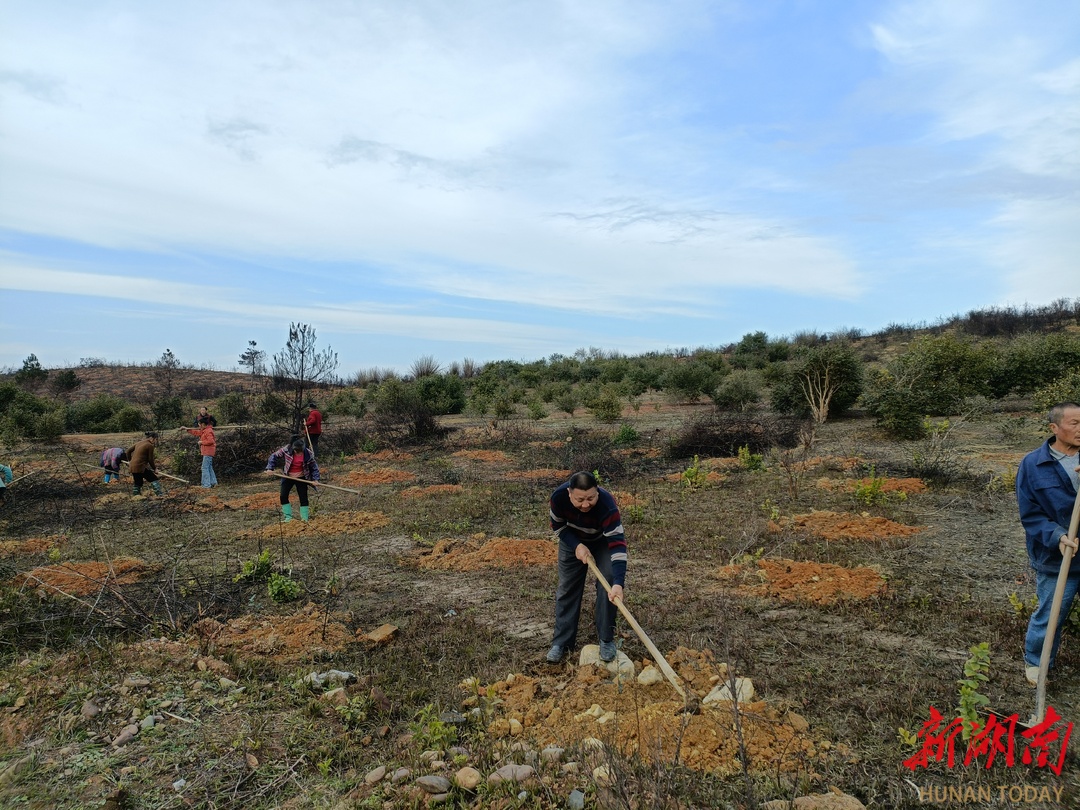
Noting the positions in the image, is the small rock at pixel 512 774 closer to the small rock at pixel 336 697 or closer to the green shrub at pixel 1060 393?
the small rock at pixel 336 697

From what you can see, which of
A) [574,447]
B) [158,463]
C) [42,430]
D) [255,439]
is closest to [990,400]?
[574,447]

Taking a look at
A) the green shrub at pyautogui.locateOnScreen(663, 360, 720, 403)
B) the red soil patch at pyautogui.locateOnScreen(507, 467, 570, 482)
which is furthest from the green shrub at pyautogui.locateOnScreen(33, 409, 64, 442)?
the green shrub at pyautogui.locateOnScreen(663, 360, 720, 403)

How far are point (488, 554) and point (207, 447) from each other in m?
8.18

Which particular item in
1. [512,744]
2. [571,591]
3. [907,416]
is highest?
[907,416]

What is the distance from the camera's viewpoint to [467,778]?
3051 mm

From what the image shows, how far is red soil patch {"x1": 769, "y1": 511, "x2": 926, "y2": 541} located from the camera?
7.27 metres

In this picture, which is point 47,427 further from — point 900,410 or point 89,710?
point 900,410

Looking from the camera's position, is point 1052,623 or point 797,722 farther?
point 797,722

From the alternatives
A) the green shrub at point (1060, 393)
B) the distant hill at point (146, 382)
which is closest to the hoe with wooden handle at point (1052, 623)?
the green shrub at point (1060, 393)

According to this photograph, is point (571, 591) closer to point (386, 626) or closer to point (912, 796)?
point (386, 626)

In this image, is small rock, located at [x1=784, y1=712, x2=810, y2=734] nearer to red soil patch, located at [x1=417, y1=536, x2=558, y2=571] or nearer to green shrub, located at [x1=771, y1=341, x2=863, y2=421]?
red soil patch, located at [x1=417, y1=536, x2=558, y2=571]

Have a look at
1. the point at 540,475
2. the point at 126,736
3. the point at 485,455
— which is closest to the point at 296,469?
the point at 540,475

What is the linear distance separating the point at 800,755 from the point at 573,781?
3.98 feet

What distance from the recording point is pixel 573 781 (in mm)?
3029
